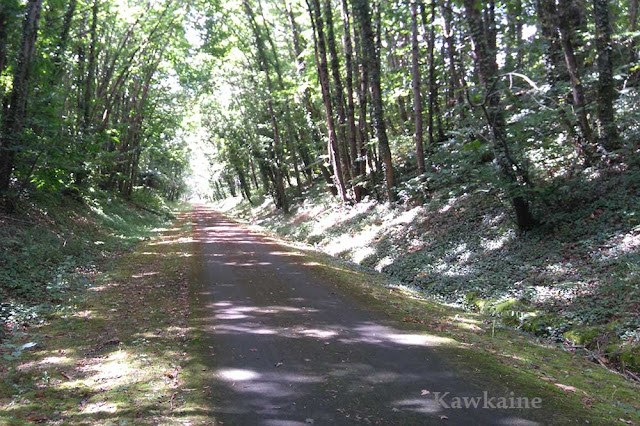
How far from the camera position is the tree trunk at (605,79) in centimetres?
946

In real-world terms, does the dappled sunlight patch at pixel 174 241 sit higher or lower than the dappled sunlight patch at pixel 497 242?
higher

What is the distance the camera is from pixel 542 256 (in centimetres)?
863

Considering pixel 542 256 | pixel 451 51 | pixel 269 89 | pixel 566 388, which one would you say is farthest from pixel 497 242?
pixel 269 89

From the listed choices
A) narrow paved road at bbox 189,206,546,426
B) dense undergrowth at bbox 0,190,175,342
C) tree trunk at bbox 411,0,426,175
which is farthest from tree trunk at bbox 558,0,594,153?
dense undergrowth at bbox 0,190,175,342

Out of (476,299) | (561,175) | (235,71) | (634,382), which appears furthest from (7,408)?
(235,71)

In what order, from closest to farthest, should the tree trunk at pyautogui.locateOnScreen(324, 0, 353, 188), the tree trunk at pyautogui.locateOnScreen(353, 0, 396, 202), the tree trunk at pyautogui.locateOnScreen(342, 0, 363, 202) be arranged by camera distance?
the tree trunk at pyautogui.locateOnScreen(353, 0, 396, 202) < the tree trunk at pyautogui.locateOnScreen(324, 0, 353, 188) < the tree trunk at pyautogui.locateOnScreen(342, 0, 363, 202)

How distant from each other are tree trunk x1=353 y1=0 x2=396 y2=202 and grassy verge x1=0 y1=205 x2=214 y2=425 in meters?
9.92

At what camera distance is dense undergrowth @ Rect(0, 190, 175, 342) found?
7.26 m

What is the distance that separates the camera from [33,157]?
1088 centimetres

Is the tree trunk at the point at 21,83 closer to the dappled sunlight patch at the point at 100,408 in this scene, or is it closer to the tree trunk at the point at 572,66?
the dappled sunlight patch at the point at 100,408

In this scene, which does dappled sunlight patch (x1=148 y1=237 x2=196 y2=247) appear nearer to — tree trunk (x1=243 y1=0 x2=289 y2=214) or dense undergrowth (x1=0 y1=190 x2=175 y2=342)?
dense undergrowth (x1=0 y1=190 x2=175 y2=342)

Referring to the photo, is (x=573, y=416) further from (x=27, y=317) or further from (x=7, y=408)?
(x=27, y=317)

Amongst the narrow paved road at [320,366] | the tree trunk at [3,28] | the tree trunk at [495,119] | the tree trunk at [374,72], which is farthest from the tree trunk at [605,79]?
the tree trunk at [3,28]

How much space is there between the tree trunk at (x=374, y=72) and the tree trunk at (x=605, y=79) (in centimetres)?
720
